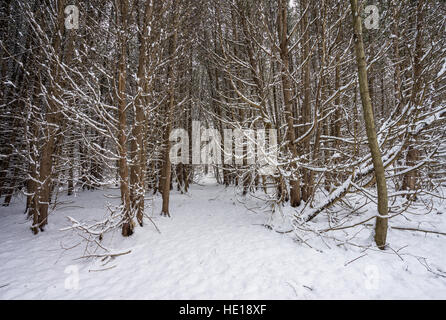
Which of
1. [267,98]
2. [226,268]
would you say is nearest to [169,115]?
[267,98]

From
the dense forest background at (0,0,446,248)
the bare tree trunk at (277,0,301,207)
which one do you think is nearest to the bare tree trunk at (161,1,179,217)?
the dense forest background at (0,0,446,248)

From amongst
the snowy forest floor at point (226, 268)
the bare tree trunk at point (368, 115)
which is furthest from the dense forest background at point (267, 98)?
the snowy forest floor at point (226, 268)

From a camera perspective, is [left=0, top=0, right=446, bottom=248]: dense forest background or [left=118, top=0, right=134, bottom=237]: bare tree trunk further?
[left=118, top=0, right=134, bottom=237]: bare tree trunk

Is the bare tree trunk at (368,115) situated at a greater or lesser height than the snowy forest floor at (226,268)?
greater

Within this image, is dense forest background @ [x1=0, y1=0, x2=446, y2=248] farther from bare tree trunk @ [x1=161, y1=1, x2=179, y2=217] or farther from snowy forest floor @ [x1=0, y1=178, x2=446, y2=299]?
snowy forest floor @ [x1=0, y1=178, x2=446, y2=299]

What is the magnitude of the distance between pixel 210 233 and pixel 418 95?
5227 mm

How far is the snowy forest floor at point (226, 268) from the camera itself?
2.56 m

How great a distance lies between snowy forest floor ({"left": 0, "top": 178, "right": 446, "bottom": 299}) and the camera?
A: 101 inches

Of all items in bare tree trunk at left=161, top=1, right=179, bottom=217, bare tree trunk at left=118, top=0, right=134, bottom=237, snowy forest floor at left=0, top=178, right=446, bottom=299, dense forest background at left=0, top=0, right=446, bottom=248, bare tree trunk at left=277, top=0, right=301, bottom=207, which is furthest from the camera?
bare tree trunk at left=161, top=1, right=179, bottom=217

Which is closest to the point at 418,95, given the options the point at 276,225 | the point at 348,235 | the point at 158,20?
the point at 348,235

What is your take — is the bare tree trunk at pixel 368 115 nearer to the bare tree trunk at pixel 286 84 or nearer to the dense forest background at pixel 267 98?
the dense forest background at pixel 267 98

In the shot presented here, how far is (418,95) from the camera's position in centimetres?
371

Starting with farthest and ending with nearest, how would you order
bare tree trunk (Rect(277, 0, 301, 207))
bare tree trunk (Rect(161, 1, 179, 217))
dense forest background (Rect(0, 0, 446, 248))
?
bare tree trunk (Rect(161, 1, 179, 217)) < bare tree trunk (Rect(277, 0, 301, 207)) < dense forest background (Rect(0, 0, 446, 248))

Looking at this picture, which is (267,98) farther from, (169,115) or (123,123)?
(123,123)
